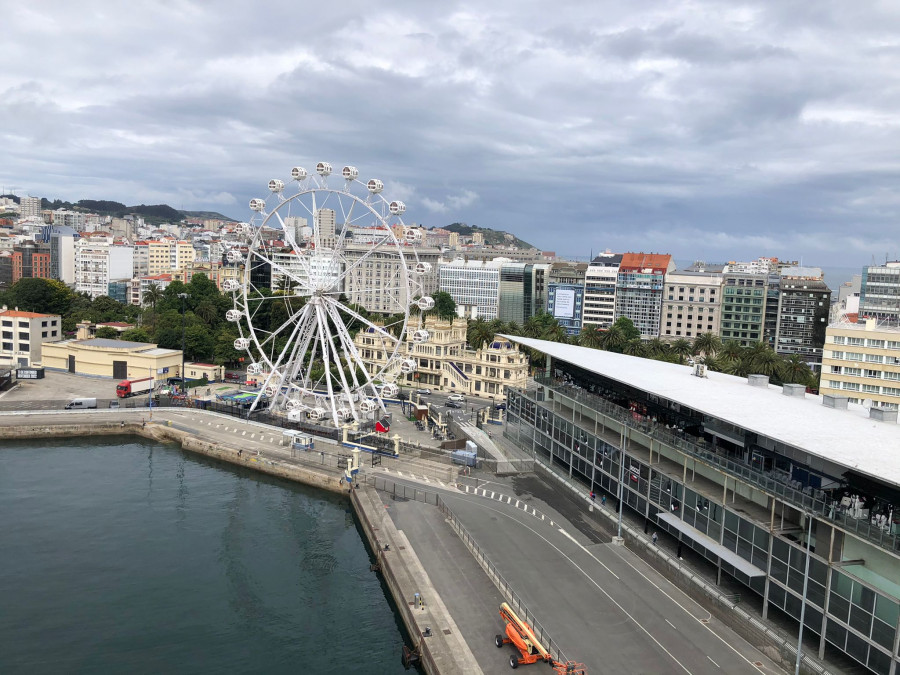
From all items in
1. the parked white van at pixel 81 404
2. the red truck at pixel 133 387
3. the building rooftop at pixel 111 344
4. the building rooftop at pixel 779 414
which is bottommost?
the parked white van at pixel 81 404

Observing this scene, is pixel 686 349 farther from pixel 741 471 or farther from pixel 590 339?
pixel 741 471

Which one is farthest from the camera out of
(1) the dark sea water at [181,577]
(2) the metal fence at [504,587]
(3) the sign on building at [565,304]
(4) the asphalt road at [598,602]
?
(3) the sign on building at [565,304]

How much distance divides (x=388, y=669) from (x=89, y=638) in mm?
12649

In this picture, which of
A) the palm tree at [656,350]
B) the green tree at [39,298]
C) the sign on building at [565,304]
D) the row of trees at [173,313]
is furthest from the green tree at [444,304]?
the green tree at [39,298]

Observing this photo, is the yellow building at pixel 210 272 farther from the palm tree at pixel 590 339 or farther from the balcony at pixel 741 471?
the balcony at pixel 741 471

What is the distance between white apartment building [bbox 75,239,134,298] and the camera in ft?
522

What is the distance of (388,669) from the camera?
1091 inches

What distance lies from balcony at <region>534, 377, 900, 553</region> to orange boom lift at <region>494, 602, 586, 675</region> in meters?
10.3

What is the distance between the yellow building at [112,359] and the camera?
→ 74.9 metres

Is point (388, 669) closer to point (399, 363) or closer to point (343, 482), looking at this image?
point (343, 482)

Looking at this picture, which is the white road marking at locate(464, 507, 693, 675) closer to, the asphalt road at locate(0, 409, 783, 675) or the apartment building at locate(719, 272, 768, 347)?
the asphalt road at locate(0, 409, 783, 675)

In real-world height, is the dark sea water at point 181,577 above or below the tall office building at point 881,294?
below

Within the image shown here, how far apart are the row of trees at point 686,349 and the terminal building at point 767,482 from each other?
100 ft

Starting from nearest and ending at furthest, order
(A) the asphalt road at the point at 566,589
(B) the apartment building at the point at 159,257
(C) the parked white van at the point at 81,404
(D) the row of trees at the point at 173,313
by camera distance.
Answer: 1. (A) the asphalt road at the point at 566,589
2. (C) the parked white van at the point at 81,404
3. (D) the row of trees at the point at 173,313
4. (B) the apartment building at the point at 159,257
